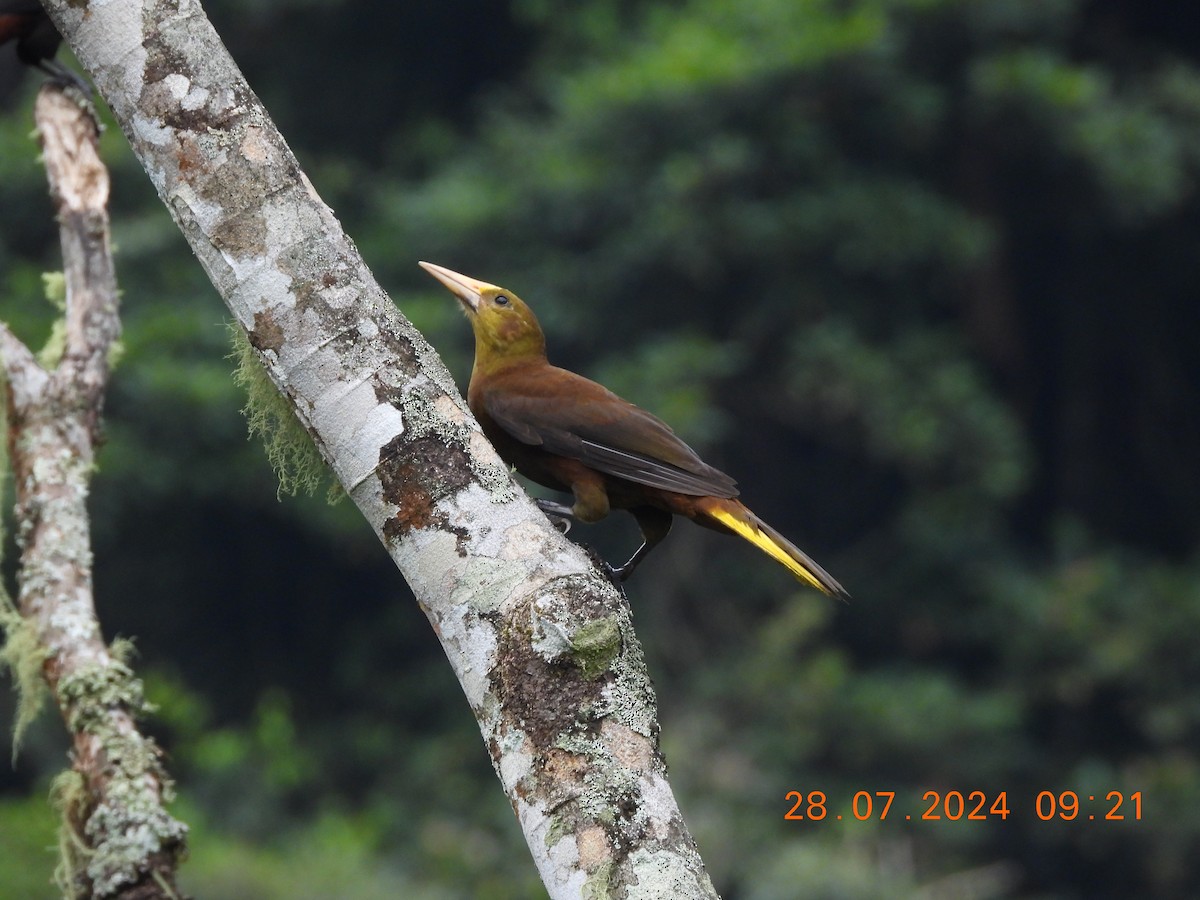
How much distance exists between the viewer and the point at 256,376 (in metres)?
2.54

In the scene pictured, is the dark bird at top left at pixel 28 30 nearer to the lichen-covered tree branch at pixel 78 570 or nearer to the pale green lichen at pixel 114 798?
the lichen-covered tree branch at pixel 78 570

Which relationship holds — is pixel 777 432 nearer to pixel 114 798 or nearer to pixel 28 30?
pixel 28 30

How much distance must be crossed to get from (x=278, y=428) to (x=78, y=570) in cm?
81

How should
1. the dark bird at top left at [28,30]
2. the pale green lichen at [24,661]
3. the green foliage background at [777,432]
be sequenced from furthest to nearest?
the green foliage background at [777,432], the dark bird at top left at [28,30], the pale green lichen at [24,661]

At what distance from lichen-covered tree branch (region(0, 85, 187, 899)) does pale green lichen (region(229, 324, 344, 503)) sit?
0.68m

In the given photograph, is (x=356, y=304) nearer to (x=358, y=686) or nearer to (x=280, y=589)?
(x=358, y=686)

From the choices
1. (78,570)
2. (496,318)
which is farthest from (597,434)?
(78,570)

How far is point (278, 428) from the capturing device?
8.45 feet

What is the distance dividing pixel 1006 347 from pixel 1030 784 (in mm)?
3941

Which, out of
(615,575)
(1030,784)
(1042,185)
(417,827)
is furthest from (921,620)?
(615,575)

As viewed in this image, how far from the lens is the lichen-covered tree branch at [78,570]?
2836 mm

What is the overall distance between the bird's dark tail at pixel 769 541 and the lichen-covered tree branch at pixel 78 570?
119 cm

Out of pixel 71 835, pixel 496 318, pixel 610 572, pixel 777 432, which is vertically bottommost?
pixel 71 835

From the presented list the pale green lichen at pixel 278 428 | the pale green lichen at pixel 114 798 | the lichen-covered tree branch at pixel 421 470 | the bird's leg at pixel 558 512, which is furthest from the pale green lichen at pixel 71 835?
the lichen-covered tree branch at pixel 421 470
